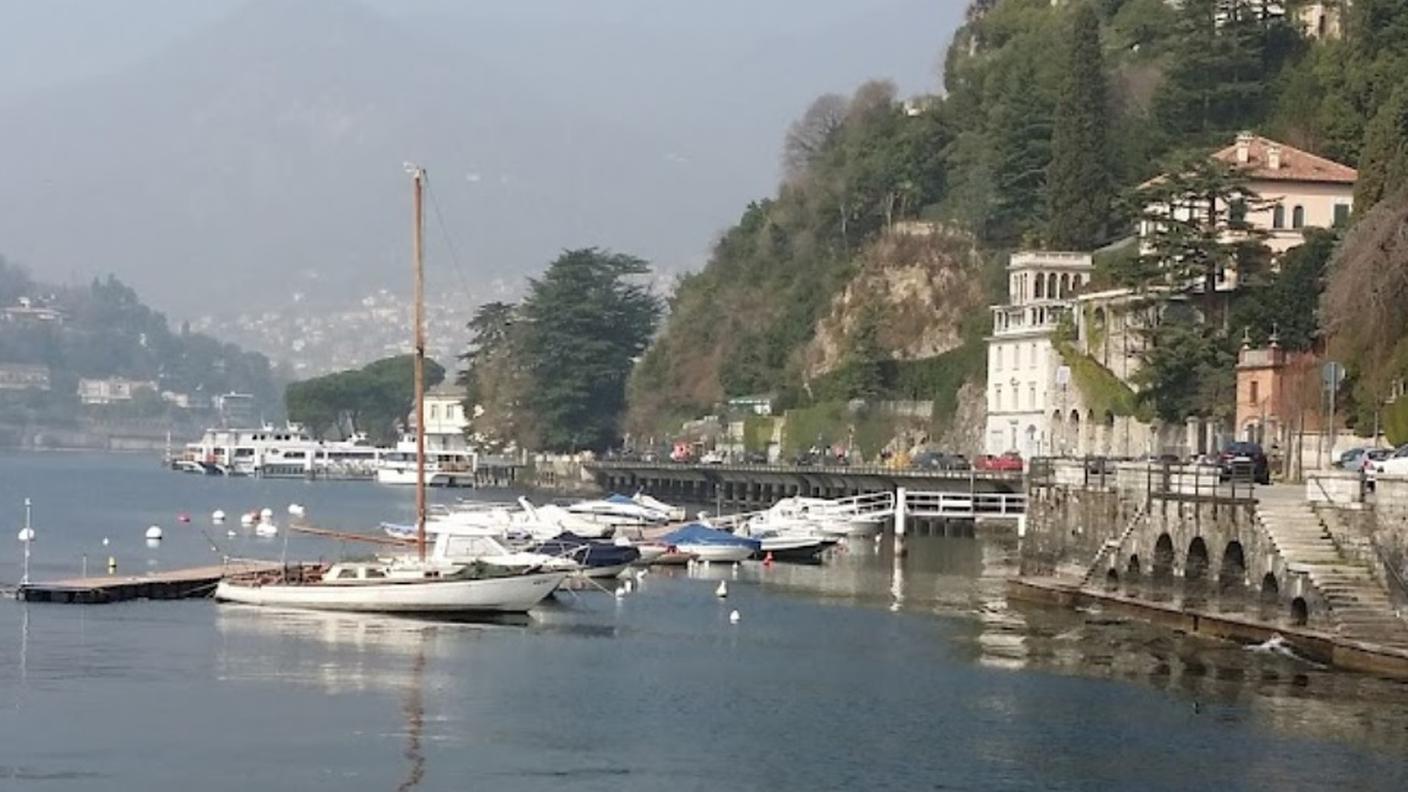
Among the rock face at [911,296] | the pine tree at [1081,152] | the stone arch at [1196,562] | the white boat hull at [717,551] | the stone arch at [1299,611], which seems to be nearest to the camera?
the stone arch at [1299,611]

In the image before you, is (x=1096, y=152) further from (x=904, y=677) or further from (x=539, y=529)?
(x=904, y=677)

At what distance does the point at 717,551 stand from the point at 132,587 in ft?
87.1

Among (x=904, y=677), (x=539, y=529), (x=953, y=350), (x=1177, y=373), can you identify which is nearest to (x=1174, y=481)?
(x=904, y=677)

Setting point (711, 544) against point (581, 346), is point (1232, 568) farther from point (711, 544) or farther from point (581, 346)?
point (581, 346)

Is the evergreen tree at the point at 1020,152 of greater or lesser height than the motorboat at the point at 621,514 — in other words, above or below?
above

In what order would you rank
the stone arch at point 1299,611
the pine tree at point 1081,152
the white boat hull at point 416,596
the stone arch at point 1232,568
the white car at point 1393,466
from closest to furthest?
1. the white car at point 1393,466
2. the stone arch at point 1299,611
3. the stone arch at point 1232,568
4. the white boat hull at point 416,596
5. the pine tree at point 1081,152

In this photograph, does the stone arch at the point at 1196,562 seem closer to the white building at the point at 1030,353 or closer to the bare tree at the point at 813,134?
the white building at the point at 1030,353

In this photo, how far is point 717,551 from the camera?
306 ft

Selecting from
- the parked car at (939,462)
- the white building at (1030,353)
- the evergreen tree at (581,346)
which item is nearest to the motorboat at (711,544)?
the parked car at (939,462)

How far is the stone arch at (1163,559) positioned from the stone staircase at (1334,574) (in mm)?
6265

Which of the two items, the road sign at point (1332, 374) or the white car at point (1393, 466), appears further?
the road sign at point (1332, 374)

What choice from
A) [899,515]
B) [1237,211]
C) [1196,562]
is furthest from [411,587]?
[1237,211]

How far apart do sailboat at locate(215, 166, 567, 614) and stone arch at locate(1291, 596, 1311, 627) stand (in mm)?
19758

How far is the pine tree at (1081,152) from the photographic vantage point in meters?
128
